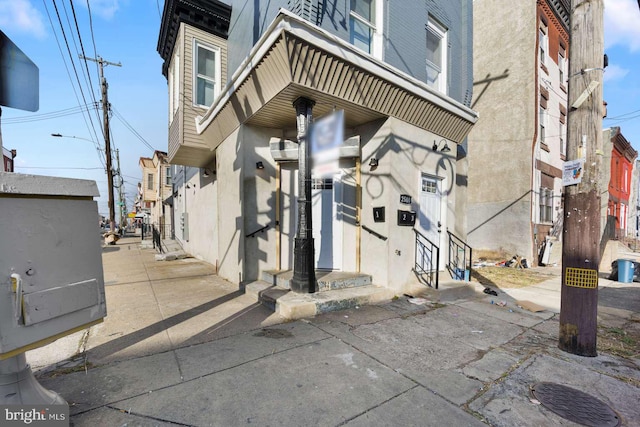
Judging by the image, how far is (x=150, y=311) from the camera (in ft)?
16.1

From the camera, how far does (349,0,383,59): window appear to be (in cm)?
598

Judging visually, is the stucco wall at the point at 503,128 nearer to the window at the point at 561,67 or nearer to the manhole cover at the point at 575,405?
the window at the point at 561,67

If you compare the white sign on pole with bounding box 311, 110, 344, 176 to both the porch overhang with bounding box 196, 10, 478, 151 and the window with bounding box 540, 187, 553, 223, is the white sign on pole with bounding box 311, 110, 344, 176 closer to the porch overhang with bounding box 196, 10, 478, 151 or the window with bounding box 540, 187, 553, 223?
the porch overhang with bounding box 196, 10, 478, 151

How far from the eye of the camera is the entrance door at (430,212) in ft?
23.4

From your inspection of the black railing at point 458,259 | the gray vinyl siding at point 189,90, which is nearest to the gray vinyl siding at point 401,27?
the gray vinyl siding at point 189,90

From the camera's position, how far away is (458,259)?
320 inches

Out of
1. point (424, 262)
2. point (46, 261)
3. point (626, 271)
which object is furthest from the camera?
point (626, 271)

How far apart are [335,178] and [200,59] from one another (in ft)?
19.3

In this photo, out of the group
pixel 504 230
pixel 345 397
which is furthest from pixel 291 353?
pixel 504 230

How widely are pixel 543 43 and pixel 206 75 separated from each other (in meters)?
14.8

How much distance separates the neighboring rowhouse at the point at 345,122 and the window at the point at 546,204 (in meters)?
7.08

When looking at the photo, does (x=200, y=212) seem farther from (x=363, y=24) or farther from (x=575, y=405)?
(x=575, y=405)

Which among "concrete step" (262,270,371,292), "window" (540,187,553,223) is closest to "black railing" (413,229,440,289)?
"concrete step" (262,270,371,292)

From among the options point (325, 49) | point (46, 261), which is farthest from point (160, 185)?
point (46, 261)
